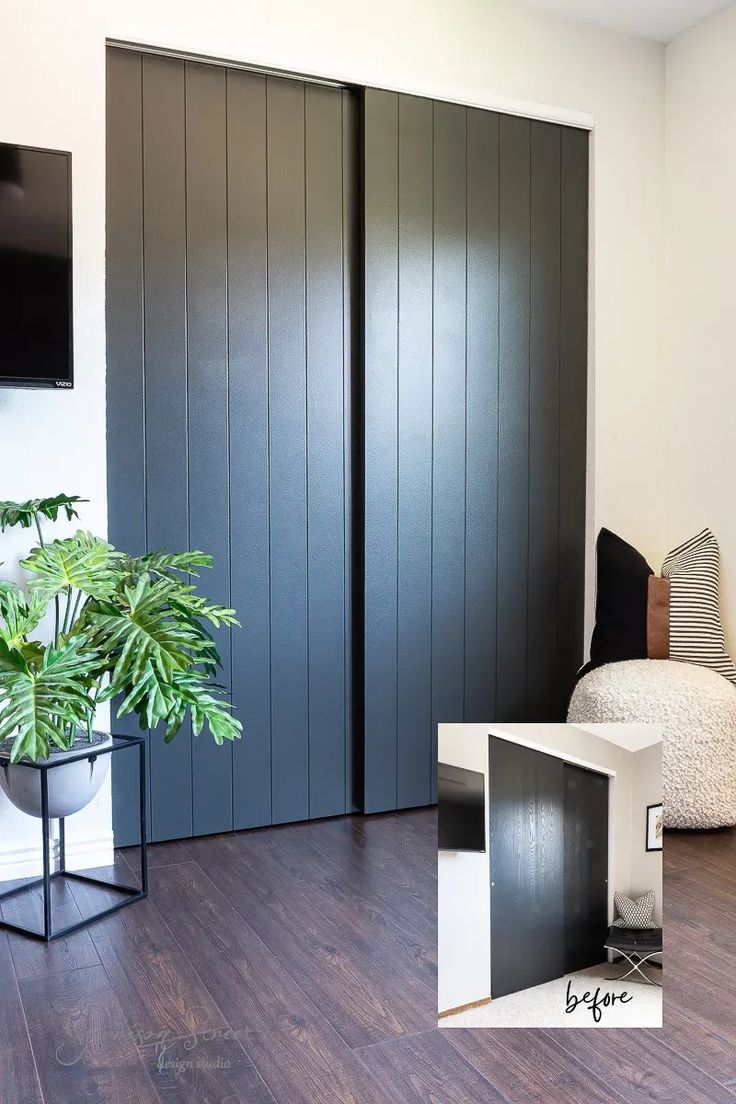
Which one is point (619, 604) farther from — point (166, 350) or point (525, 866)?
point (525, 866)

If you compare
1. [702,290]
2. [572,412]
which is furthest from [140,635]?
[702,290]

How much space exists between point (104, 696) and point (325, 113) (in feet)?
6.36

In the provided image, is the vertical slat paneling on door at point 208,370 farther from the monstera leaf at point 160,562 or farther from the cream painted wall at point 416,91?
the monstera leaf at point 160,562

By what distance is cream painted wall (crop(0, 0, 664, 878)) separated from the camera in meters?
2.65

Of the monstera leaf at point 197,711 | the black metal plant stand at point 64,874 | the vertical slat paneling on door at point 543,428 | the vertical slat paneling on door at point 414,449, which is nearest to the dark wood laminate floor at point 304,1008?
the black metal plant stand at point 64,874

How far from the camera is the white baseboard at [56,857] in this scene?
266 cm

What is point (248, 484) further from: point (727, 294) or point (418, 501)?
point (727, 294)

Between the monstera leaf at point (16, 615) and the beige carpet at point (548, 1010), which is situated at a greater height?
the monstera leaf at point (16, 615)

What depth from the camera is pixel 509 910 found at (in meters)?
1.50

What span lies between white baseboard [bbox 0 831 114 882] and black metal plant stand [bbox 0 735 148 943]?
3cm

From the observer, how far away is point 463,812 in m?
1.51

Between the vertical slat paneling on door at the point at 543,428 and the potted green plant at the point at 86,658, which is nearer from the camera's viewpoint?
the potted green plant at the point at 86,658

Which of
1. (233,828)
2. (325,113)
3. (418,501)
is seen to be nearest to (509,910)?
(233,828)

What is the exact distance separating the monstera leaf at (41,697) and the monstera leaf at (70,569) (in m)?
0.15
